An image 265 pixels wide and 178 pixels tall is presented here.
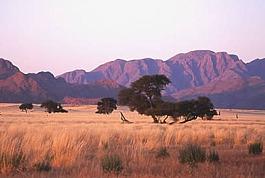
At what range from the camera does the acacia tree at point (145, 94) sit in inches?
1978

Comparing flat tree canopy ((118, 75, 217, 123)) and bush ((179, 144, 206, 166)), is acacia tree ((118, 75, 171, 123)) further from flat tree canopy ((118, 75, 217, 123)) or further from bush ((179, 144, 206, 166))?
bush ((179, 144, 206, 166))

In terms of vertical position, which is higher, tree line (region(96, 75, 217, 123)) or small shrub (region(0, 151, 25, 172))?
tree line (region(96, 75, 217, 123))

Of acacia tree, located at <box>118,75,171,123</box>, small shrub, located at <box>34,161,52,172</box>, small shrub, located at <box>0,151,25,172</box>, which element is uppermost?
acacia tree, located at <box>118,75,171,123</box>

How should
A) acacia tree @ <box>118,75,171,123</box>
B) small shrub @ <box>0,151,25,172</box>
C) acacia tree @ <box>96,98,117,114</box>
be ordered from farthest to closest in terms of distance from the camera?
acacia tree @ <box>96,98,117,114</box> < acacia tree @ <box>118,75,171,123</box> < small shrub @ <box>0,151,25,172</box>

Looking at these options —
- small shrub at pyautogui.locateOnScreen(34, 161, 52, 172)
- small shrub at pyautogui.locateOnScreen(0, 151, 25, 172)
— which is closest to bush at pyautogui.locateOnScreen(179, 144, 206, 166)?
small shrub at pyautogui.locateOnScreen(34, 161, 52, 172)

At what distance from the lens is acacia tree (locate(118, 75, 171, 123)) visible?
5025 cm

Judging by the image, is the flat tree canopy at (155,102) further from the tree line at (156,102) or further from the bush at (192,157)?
the bush at (192,157)

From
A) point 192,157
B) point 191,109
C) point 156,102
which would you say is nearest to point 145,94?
point 156,102

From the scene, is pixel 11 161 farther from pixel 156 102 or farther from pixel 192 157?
pixel 156 102

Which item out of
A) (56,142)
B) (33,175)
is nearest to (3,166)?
(33,175)

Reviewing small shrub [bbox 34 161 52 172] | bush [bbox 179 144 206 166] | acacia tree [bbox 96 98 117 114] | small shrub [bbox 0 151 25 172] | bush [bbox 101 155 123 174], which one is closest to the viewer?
small shrub [bbox 0 151 25 172]

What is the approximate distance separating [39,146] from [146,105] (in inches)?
1443

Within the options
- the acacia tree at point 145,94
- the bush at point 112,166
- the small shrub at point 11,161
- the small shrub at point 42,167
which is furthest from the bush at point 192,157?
the acacia tree at point 145,94

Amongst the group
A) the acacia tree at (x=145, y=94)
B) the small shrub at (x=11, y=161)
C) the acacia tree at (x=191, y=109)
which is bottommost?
the small shrub at (x=11, y=161)
